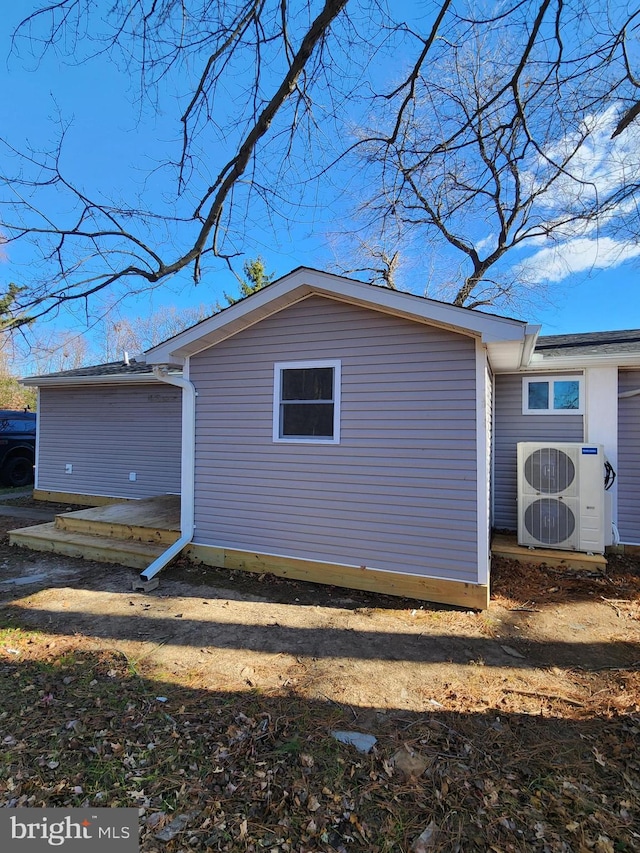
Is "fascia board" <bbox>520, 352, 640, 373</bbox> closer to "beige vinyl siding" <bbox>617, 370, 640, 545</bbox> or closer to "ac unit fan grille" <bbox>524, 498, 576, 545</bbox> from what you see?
"beige vinyl siding" <bbox>617, 370, 640, 545</bbox>

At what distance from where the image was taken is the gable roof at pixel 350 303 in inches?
154

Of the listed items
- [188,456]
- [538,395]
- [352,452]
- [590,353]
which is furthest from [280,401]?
[590,353]

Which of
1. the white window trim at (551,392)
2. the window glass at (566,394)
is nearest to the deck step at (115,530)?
the white window trim at (551,392)

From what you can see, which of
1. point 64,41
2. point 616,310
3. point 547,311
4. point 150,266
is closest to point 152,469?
point 150,266

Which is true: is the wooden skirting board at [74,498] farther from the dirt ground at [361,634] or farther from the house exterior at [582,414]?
the house exterior at [582,414]

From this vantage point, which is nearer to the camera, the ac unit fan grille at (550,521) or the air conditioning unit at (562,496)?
the air conditioning unit at (562,496)

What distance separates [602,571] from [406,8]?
6.16 m

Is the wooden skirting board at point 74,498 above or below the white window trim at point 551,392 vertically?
below

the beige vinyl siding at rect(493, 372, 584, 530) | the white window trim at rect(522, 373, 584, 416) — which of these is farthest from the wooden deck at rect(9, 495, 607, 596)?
the white window trim at rect(522, 373, 584, 416)

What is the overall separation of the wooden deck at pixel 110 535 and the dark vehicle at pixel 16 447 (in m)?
6.59

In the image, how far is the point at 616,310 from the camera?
9.31m

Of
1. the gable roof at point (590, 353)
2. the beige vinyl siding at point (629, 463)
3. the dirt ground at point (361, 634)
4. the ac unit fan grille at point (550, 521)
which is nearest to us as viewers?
the dirt ground at point (361, 634)

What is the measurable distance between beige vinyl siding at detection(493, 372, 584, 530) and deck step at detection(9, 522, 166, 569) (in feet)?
17.1

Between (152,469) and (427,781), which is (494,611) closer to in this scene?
(427,781)
